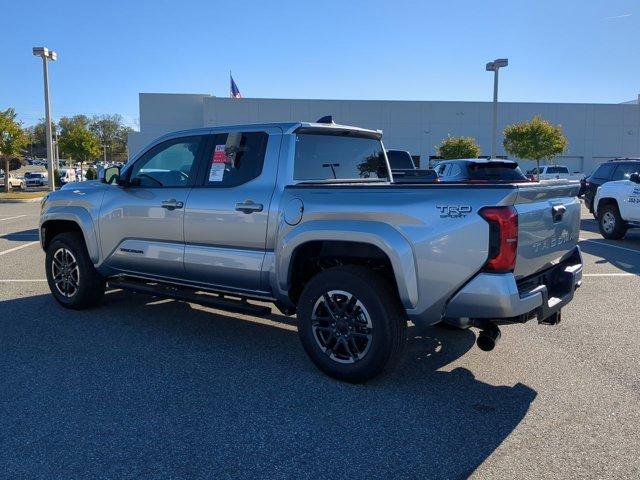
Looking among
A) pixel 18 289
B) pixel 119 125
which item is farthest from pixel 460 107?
pixel 119 125

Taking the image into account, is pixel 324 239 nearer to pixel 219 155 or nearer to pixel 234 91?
pixel 219 155

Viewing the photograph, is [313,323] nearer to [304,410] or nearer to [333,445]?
[304,410]

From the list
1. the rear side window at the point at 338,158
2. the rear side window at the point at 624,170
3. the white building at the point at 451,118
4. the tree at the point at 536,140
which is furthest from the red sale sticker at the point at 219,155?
the white building at the point at 451,118

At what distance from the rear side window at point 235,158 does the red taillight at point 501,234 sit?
2.05 metres

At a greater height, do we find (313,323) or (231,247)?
(231,247)

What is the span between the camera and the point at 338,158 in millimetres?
5332

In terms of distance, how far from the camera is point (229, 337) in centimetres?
555

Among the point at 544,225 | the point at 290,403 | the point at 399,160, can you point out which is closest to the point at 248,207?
the point at 290,403

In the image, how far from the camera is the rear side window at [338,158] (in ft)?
16.3

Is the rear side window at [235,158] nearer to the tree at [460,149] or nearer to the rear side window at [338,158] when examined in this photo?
the rear side window at [338,158]

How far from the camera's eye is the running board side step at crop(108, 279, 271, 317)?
190 inches

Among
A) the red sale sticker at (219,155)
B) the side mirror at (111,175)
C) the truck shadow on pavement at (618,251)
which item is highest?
the red sale sticker at (219,155)

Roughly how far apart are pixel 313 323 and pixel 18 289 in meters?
4.90

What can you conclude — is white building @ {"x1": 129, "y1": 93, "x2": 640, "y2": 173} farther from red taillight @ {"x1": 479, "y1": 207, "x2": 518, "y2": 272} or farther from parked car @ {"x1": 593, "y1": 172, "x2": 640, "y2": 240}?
red taillight @ {"x1": 479, "y1": 207, "x2": 518, "y2": 272}
